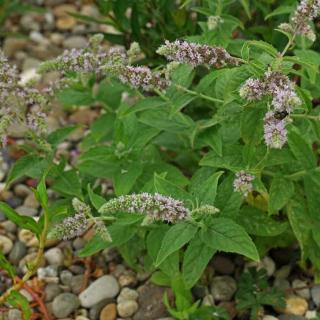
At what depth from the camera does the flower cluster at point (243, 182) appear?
2.15m

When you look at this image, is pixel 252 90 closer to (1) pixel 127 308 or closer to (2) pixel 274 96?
(2) pixel 274 96

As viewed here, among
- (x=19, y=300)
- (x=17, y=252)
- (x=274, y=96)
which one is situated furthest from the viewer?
(x=17, y=252)

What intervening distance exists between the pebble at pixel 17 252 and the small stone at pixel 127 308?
505 millimetres

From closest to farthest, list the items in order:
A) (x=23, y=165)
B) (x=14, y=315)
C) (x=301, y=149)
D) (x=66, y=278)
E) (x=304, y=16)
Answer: (x=304, y=16) → (x=301, y=149) → (x=23, y=165) → (x=14, y=315) → (x=66, y=278)

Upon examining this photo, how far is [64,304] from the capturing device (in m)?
2.76

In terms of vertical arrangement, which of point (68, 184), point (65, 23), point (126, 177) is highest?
point (126, 177)

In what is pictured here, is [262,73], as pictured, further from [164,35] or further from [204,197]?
[164,35]

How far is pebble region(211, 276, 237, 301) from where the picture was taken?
2768mm

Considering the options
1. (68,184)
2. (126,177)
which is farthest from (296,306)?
(68,184)

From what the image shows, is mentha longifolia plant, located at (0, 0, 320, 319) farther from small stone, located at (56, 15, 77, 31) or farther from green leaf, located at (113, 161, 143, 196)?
small stone, located at (56, 15, 77, 31)

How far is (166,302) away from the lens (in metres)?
2.60

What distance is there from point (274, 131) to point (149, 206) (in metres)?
0.38

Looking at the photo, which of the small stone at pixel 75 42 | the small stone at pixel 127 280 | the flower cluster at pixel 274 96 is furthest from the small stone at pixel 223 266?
the small stone at pixel 75 42

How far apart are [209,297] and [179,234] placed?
27.2 inches
